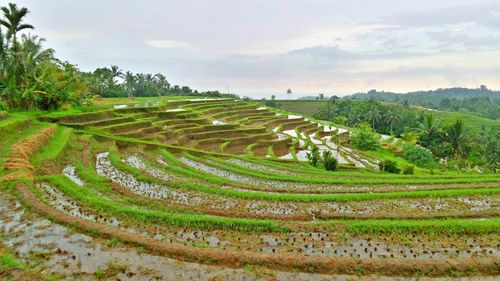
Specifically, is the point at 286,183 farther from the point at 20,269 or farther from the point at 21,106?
the point at 21,106

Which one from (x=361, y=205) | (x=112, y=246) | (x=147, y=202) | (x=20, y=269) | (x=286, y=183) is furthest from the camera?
(x=286, y=183)

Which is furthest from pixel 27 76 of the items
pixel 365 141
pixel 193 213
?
pixel 365 141

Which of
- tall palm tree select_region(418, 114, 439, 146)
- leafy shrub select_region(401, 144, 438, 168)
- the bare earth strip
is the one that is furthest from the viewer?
tall palm tree select_region(418, 114, 439, 146)

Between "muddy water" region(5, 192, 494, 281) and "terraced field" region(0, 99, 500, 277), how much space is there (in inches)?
8.5

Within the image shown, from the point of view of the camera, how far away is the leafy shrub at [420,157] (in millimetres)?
30453

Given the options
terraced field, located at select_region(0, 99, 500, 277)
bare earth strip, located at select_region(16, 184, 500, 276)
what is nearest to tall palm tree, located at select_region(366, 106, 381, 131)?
terraced field, located at select_region(0, 99, 500, 277)

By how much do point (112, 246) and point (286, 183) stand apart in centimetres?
827

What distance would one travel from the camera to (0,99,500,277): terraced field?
6.37 meters

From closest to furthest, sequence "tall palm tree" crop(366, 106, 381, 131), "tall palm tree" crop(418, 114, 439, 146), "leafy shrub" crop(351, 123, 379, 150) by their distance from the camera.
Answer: "leafy shrub" crop(351, 123, 379, 150), "tall palm tree" crop(418, 114, 439, 146), "tall palm tree" crop(366, 106, 381, 131)

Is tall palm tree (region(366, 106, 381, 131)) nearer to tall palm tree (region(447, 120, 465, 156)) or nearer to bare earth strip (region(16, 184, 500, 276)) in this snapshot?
tall palm tree (region(447, 120, 465, 156))

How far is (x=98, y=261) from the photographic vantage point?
601 cm

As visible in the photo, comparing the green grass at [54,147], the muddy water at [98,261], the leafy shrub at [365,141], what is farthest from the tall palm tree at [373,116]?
the muddy water at [98,261]

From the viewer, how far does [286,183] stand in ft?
44.5

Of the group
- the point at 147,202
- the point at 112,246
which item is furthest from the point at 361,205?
the point at 112,246
